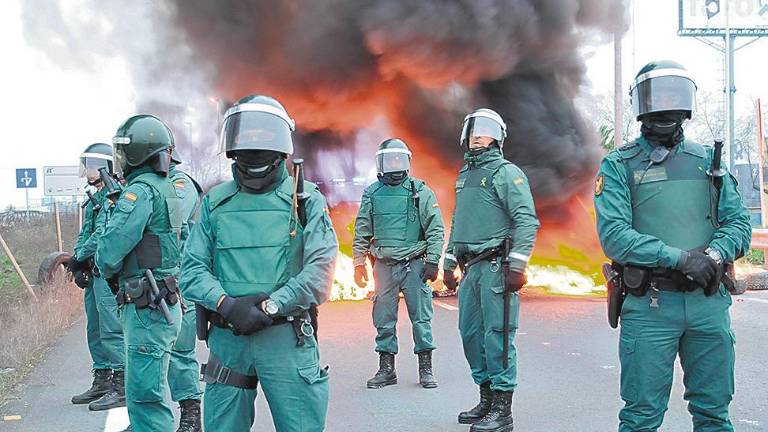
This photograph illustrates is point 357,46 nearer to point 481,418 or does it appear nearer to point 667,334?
point 481,418

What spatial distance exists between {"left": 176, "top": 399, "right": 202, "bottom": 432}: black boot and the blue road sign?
11591mm

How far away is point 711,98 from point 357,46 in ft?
132

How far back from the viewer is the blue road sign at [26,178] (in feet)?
48.1

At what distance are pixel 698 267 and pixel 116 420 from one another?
12.3 ft

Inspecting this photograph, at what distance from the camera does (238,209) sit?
3.09 metres

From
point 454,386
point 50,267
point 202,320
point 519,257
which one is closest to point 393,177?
point 454,386

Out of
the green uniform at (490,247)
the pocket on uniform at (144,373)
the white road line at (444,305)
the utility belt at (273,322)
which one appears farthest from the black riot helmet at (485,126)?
the white road line at (444,305)

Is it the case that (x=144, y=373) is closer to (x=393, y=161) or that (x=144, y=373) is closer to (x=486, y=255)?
(x=486, y=255)

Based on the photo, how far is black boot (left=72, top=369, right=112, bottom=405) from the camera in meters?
5.45

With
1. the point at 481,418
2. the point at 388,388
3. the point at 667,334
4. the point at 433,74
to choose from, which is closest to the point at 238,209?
the point at 667,334

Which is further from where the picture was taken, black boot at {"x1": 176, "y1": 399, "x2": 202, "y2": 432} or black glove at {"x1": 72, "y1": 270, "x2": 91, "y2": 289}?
black glove at {"x1": 72, "y1": 270, "x2": 91, "y2": 289}

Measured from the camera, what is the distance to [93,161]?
5922 mm

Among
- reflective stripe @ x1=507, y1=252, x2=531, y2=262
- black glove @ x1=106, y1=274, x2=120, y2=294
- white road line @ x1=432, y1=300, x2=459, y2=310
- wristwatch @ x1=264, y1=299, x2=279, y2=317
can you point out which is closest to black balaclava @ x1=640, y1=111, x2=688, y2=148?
reflective stripe @ x1=507, y1=252, x2=531, y2=262

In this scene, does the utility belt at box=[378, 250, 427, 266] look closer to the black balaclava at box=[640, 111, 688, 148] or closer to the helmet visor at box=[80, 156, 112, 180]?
the helmet visor at box=[80, 156, 112, 180]
